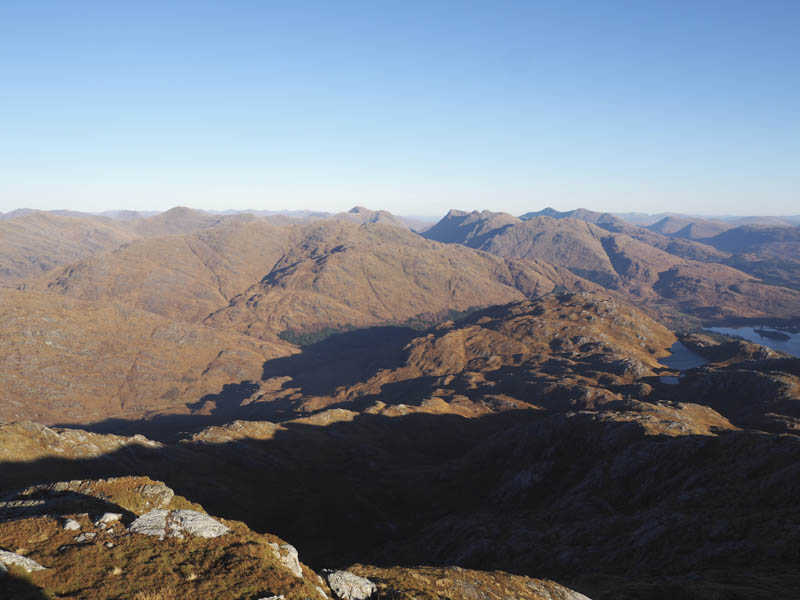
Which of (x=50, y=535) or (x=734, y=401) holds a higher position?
(x=50, y=535)

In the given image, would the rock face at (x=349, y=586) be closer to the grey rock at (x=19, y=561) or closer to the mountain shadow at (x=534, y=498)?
the grey rock at (x=19, y=561)

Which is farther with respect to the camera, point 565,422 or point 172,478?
point 565,422

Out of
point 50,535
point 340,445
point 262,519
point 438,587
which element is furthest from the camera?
point 340,445

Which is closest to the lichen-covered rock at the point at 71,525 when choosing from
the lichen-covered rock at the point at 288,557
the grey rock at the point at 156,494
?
the grey rock at the point at 156,494

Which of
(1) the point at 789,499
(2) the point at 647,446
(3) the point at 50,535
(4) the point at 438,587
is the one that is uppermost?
(3) the point at 50,535

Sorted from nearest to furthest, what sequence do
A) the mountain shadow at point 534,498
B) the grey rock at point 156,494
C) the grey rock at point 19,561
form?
the grey rock at point 19,561 → the grey rock at point 156,494 → the mountain shadow at point 534,498

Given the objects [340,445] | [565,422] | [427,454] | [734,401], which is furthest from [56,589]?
[734,401]

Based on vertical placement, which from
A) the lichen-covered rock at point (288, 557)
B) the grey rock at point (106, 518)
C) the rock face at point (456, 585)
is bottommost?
the rock face at point (456, 585)

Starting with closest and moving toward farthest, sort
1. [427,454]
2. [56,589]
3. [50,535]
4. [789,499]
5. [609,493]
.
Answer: [56,589] < [50,535] < [789,499] < [609,493] < [427,454]

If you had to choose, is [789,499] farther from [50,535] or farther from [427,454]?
[427,454]
